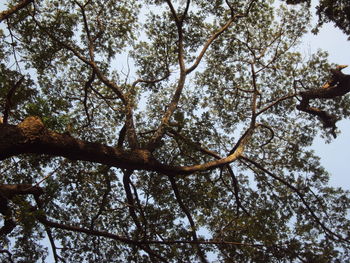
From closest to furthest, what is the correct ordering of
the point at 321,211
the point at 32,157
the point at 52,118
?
the point at 52,118, the point at 32,157, the point at 321,211

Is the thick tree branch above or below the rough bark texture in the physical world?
below

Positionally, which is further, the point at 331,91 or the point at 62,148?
the point at 331,91

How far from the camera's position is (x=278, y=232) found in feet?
22.4

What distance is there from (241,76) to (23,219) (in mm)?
7544

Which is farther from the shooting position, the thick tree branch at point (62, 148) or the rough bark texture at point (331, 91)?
the rough bark texture at point (331, 91)

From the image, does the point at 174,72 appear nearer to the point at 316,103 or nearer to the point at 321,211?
the point at 316,103

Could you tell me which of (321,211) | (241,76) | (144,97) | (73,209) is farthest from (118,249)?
(241,76)

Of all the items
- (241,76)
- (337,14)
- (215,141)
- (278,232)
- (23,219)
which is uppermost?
(241,76)

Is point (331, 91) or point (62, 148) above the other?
point (331, 91)

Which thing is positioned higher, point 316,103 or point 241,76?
point 241,76

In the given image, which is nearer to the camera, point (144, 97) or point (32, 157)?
point (32, 157)

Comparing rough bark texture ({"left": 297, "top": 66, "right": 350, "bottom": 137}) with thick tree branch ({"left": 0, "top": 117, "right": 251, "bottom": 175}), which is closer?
thick tree branch ({"left": 0, "top": 117, "right": 251, "bottom": 175})

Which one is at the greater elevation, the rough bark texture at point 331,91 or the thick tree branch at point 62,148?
the rough bark texture at point 331,91

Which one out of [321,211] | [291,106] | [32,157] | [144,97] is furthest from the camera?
[291,106]
